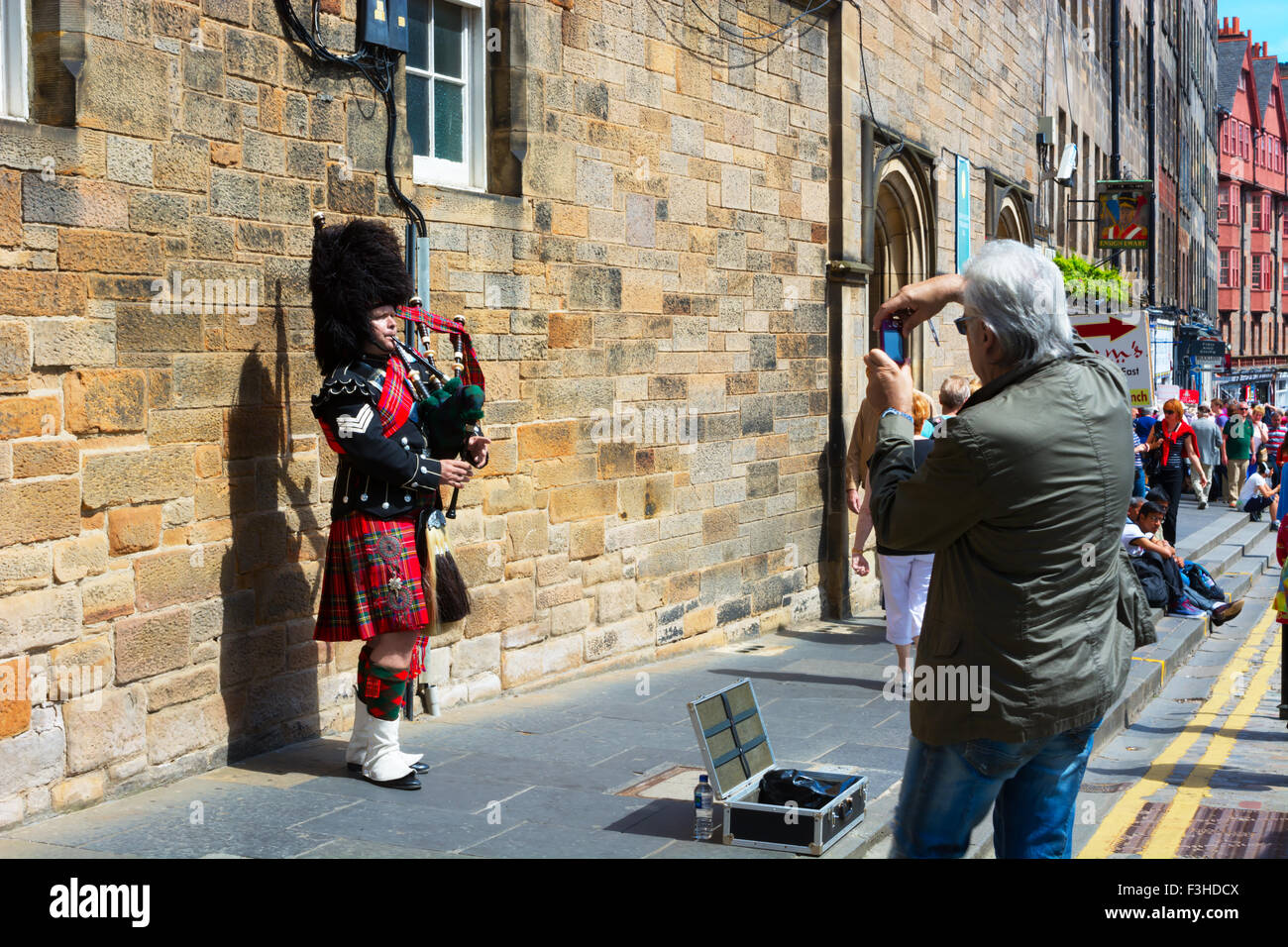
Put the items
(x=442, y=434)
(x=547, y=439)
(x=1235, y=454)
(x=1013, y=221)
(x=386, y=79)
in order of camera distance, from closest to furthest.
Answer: (x=442, y=434) < (x=386, y=79) < (x=547, y=439) < (x=1013, y=221) < (x=1235, y=454)

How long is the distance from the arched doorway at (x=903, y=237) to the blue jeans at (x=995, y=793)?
1097cm

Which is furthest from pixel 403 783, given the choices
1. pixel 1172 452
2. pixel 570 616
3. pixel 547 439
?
pixel 1172 452

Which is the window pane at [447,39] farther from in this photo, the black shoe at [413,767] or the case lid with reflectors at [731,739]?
the case lid with reflectors at [731,739]

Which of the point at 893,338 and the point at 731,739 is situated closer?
the point at 893,338

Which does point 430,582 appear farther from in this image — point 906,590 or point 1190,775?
point 1190,775

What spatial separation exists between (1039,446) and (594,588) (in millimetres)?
5665

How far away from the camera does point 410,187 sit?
6.96 meters

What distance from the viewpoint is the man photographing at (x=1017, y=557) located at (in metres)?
3.07

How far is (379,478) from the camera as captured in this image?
558 cm

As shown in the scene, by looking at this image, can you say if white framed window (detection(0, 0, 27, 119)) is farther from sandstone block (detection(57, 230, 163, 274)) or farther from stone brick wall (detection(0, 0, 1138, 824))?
sandstone block (detection(57, 230, 163, 274))

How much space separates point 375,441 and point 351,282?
0.73 m

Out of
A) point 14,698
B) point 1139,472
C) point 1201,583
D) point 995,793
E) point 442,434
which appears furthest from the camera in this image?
point 1139,472

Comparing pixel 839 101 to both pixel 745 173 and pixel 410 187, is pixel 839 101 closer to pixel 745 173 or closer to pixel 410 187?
pixel 745 173

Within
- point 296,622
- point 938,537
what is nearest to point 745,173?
point 296,622
